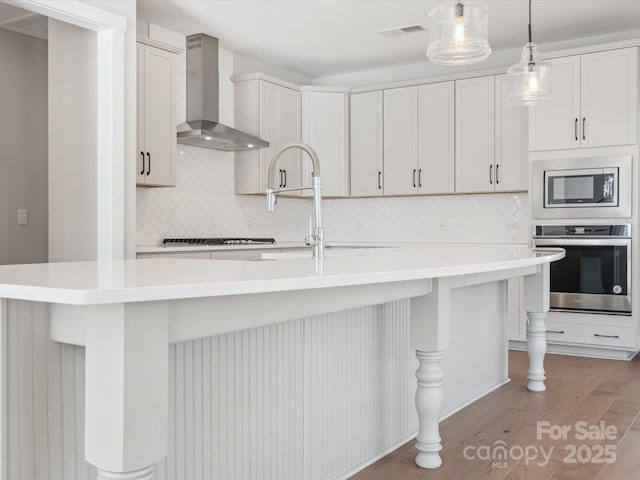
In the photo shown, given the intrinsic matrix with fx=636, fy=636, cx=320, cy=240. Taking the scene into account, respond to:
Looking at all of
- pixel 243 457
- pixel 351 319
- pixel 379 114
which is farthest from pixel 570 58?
pixel 243 457

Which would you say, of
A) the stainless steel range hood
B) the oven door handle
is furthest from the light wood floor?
the stainless steel range hood

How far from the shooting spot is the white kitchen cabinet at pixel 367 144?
6.05 meters

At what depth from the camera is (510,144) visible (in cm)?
539

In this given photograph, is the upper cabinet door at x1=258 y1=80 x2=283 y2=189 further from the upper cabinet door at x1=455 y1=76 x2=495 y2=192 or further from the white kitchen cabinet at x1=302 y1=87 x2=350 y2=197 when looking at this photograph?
the upper cabinet door at x1=455 y1=76 x2=495 y2=192

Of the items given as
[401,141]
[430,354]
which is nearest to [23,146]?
[401,141]

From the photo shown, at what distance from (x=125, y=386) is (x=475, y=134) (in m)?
4.78

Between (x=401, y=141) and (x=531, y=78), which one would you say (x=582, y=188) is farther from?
(x=531, y=78)

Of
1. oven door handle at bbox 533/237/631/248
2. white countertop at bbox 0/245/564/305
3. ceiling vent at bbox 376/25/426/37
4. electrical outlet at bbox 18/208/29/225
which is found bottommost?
white countertop at bbox 0/245/564/305

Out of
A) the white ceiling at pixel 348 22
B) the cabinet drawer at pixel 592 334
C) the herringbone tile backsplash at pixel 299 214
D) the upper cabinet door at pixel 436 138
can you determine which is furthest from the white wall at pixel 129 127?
the cabinet drawer at pixel 592 334

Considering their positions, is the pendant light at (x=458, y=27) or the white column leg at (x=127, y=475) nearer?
the white column leg at (x=127, y=475)

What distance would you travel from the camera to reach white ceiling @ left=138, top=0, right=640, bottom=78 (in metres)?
4.49

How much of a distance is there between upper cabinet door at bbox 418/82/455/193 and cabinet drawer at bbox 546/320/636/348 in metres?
1.52

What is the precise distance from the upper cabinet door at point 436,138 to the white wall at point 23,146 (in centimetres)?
321

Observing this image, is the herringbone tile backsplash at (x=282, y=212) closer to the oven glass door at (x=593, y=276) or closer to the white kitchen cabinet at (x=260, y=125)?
the white kitchen cabinet at (x=260, y=125)
